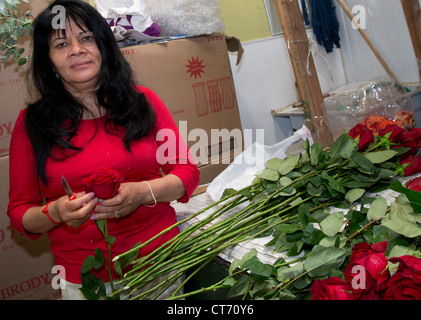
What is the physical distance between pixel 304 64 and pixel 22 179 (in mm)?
972

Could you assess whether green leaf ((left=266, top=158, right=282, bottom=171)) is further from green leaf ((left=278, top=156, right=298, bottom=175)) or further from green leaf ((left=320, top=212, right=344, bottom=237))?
green leaf ((left=320, top=212, right=344, bottom=237))

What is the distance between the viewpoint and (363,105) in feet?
5.31

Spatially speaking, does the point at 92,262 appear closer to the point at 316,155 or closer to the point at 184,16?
the point at 316,155

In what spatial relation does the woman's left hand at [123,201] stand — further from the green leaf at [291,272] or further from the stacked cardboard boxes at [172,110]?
the stacked cardboard boxes at [172,110]

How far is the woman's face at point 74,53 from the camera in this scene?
1.09 meters

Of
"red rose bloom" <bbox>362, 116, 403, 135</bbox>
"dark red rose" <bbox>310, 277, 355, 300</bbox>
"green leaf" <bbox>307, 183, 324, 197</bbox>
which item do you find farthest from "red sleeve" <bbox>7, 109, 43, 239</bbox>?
"red rose bloom" <bbox>362, 116, 403, 135</bbox>

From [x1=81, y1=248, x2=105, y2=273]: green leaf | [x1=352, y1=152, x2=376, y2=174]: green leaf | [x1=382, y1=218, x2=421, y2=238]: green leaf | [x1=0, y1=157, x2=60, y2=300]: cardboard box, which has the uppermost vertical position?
[x1=352, y1=152, x2=376, y2=174]: green leaf

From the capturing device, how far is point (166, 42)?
168 centimetres

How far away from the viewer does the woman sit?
1069 mm

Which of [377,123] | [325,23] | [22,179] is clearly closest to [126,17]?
[22,179]

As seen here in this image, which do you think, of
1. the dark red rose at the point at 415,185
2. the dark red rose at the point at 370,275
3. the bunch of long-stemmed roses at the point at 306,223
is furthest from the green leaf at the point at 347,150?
the dark red rose at the point at 370,275

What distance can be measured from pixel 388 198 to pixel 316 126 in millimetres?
485

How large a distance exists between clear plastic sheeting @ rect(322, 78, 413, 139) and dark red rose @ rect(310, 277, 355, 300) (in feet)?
3.50
